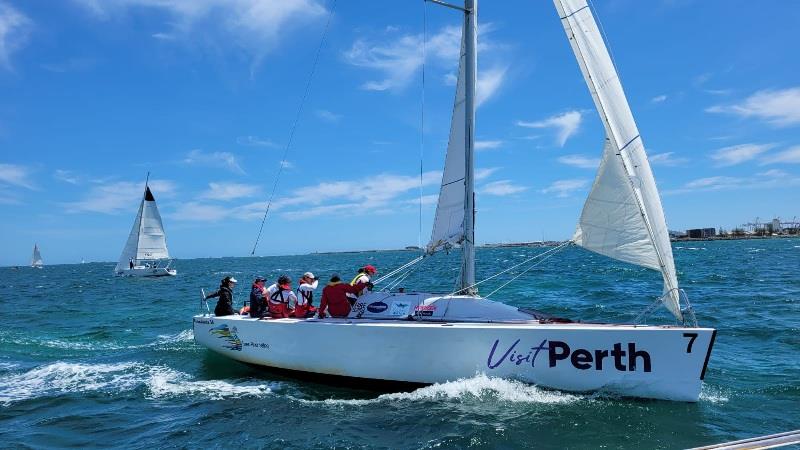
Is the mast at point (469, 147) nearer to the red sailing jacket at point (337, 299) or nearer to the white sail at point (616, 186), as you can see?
the white sail at point (616, 186)

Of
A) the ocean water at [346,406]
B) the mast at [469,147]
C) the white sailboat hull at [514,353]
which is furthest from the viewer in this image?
the mast at [469,147]

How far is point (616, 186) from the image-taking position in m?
7.39

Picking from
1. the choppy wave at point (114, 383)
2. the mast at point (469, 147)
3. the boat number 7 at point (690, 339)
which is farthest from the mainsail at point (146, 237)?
the boat number 7 at point (690, 339)

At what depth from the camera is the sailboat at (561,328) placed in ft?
22.9

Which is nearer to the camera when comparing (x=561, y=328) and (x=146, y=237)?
(x=561, y=328)

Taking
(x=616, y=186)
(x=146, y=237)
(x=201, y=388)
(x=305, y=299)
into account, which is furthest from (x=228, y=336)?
(x=146, y=237)

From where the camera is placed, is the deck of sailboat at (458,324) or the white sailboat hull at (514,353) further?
the deck of sailboat at (458,324)

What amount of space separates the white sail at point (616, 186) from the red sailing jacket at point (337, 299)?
3978 mm

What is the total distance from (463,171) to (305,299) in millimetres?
3926

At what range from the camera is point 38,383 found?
978 cm

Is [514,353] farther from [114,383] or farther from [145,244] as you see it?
[145,244]

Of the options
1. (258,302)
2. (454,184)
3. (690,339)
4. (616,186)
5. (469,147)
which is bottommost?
(690,339)

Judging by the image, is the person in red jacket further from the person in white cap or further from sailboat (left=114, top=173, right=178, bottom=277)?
sailboat (left=114, top=173, right=178, bottom=277)

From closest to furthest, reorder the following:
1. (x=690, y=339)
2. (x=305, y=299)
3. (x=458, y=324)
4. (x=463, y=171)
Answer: (x=690, y=339), (x=458, y=324), (x=463, y=171), (x=305, y=299)
